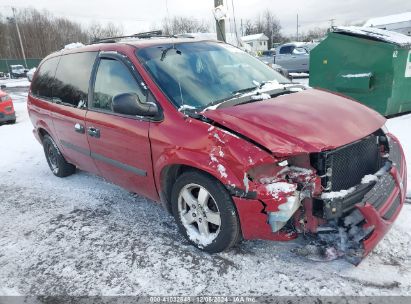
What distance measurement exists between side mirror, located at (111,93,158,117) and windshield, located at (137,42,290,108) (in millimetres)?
191

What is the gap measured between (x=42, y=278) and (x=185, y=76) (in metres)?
2.08

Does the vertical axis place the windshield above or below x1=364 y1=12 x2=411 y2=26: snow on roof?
above

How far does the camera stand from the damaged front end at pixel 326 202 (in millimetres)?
2400

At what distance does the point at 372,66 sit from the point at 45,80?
5.67 meters

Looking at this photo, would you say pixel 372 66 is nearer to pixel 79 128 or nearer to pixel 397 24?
pixel 79 128

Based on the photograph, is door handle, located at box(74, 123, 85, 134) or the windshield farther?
door handle, located at box(74, 123, 85, 134)

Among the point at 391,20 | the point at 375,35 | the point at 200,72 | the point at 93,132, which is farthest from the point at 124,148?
the point at 391,20

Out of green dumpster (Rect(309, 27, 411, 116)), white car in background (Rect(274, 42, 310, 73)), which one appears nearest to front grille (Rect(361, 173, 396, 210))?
green dumpster (Rect(309, 27, 411, 116))

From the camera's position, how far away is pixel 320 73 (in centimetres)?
A: 759

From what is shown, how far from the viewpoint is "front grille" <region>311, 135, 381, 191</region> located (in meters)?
2.44

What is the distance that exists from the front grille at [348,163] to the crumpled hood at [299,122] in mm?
93

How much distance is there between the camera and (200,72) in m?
3.32

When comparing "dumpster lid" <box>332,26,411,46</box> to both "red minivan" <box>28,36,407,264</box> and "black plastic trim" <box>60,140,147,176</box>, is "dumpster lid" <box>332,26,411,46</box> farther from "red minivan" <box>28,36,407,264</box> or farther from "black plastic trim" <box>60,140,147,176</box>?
"black plastic trim" <box>60,140,147,176</box>

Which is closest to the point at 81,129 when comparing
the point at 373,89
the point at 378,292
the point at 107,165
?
the point at 107,165
